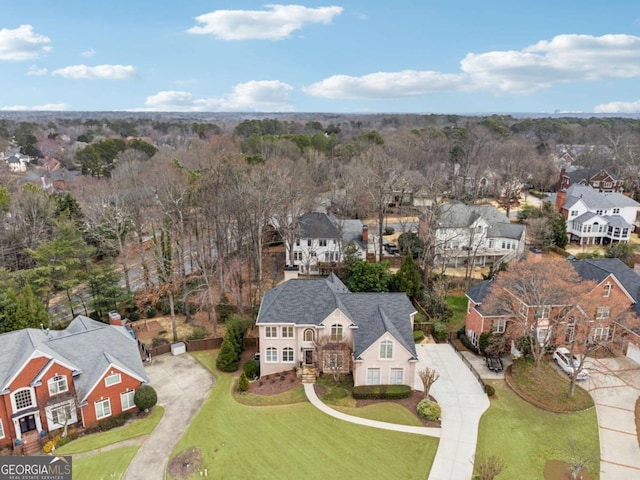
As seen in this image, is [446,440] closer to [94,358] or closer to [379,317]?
[379,317]

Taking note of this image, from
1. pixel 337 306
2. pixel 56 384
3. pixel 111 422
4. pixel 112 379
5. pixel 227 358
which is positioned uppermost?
pixel 337 306

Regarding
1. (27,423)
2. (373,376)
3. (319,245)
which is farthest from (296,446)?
(319,245)

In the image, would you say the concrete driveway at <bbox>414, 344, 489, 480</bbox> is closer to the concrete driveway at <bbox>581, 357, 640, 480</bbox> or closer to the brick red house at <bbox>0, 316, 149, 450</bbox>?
the concrete driveway at <bbox>581, 357, 640, 480</bbox>

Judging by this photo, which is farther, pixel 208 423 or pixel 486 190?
pixel 486 190

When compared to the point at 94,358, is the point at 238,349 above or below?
below

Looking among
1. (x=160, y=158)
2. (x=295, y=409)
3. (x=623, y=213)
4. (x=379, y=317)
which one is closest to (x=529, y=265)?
(x=379, y=317)

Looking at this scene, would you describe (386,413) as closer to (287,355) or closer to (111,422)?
(287,355)

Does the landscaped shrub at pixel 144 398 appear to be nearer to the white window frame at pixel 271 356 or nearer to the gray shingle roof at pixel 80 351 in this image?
the gray shingle roof at pixel 80 351

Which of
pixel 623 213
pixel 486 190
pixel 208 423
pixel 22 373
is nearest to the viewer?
pixel 22 373
